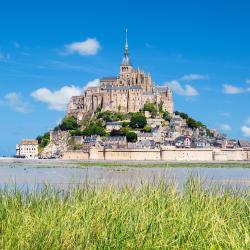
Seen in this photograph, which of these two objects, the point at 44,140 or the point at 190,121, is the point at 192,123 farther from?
the point at 44,140

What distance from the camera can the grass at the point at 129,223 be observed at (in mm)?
5648

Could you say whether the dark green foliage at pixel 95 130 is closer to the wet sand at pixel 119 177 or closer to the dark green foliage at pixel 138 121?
the dark green foliage at pixel 138 121

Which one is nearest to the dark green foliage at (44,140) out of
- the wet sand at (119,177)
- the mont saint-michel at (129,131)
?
the mont saint-michel at (129,131)

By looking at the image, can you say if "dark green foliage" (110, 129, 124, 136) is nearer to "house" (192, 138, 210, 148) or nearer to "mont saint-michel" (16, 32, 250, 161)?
"mont saint-michel" (16, 32, 250, 161)

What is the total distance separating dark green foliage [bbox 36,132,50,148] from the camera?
283 feet

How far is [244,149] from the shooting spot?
7919cm

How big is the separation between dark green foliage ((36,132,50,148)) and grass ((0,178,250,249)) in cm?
7937

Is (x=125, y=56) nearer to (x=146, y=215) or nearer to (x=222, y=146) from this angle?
(x=222, y=146)

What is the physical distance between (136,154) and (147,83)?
19.0 meters

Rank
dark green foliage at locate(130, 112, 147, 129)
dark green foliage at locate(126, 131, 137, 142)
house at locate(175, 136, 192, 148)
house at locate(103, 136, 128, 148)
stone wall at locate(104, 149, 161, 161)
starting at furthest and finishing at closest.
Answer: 1. dark green foliage at locate(130, 112, 147, 129)
2. dark green foliage at locate(126, 131, 137, 142)
3. house at locate(175, 136, 192, 148)
4. house at locate(103, 136, 128, 148)
5. stone wall at locate(104, 149, 161, 161)

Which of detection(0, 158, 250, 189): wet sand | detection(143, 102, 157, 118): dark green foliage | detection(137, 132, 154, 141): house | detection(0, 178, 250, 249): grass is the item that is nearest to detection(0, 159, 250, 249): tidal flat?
detection(0, 178, 250, 249): grass

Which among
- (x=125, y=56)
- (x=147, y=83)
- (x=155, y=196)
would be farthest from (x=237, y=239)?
(x=125, y=56)

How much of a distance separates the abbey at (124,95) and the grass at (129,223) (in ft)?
251

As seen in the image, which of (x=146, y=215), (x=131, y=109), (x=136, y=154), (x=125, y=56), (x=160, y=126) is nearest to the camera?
(x=146, y=215)
